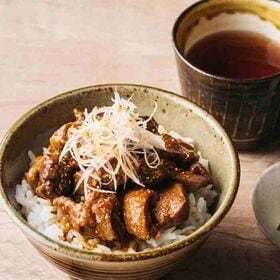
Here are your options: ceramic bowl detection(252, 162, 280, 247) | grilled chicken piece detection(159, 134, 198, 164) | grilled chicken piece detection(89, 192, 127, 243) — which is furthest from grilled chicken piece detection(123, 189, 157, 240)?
ceramic bowl detection(252, 162, 280, 247)

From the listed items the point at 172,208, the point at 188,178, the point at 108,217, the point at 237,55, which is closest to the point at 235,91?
the point at 237,55

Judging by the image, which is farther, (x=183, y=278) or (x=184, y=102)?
(x=184, y=102)

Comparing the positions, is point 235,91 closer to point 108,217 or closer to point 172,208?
point 172,208

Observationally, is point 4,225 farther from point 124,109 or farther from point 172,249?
point 172,249

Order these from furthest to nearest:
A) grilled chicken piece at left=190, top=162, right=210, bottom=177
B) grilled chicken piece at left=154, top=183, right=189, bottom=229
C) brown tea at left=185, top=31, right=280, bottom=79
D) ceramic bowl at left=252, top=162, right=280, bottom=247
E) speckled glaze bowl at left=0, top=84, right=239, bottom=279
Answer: brown tea at left=185, top=31, right=280, bottom=79
ceramic bowl at left=252, top=162, right=280, bottom=247
grilled chicken piece at left=190, top=162, right=210, bottom=177
grilled chicken piece at left=154, top=183, right=189, bottom=229
speckled glaze bowl at left=0, top=84, right=239, bottom=279

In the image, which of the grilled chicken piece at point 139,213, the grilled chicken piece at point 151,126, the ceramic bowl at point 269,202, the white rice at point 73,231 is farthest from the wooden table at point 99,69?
the grilled chicken piece at point 151,126

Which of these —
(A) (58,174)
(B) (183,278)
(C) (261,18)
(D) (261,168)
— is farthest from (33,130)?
(C) (261,18)

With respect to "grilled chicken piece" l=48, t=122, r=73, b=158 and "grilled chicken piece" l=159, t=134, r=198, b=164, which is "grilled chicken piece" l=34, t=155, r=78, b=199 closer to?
"grilled chicken piece" l=48, t=122, r=73, b=158
